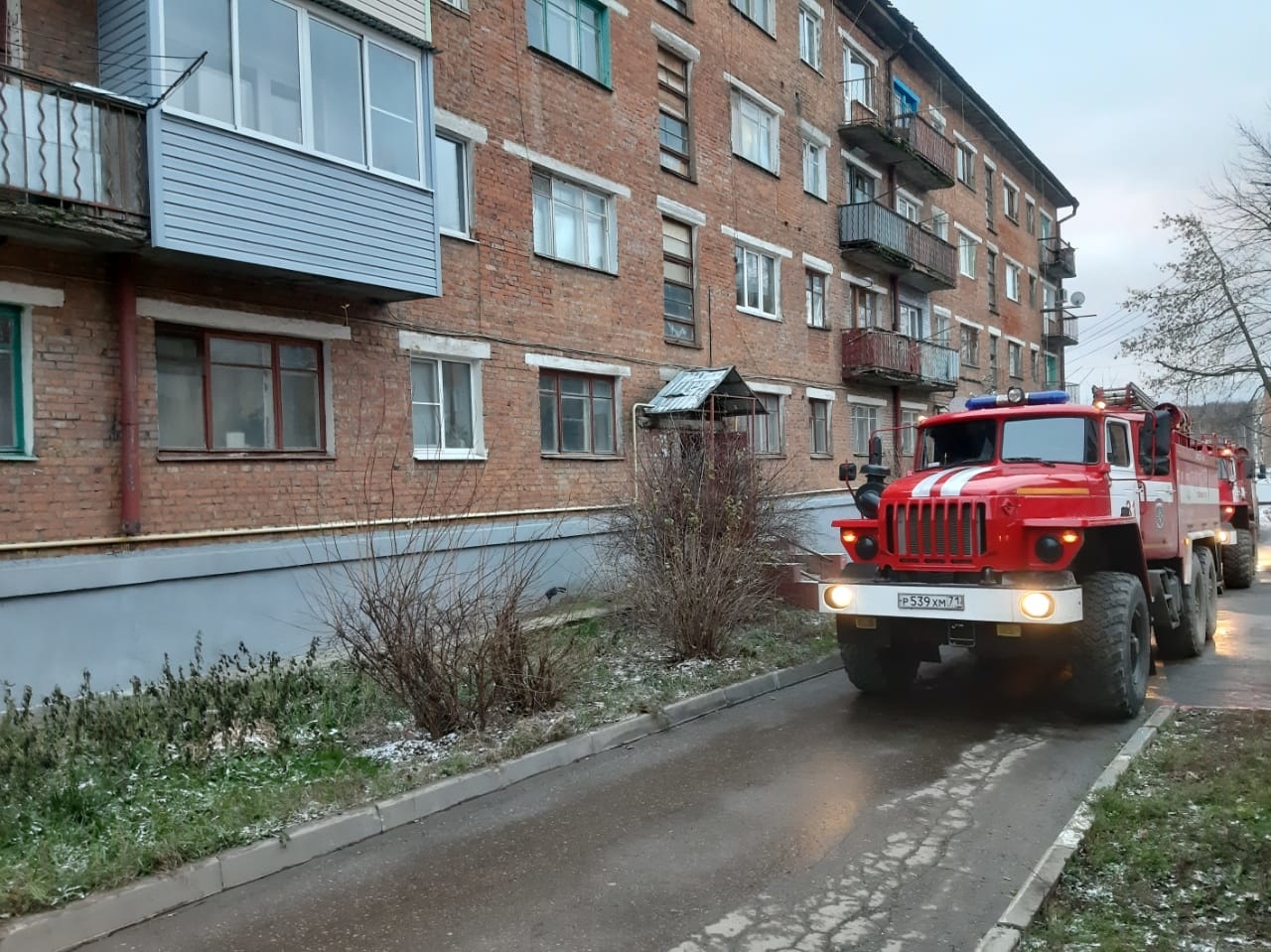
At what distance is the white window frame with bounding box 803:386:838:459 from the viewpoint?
67.4 ft

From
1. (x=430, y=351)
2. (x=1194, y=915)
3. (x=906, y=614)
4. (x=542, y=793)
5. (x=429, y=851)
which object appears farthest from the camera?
(x=430, y=351)

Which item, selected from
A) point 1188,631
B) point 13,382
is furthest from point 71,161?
point 1188,631

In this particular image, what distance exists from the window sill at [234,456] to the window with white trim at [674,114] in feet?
28.2

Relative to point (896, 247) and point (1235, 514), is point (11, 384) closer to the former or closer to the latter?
point (1235, 514)

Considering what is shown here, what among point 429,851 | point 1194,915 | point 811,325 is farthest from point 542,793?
point 811,325

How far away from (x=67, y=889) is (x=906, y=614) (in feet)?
18.2

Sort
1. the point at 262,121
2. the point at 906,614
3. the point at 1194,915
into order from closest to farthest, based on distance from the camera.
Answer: the point at 1194,915
the point at 906,614
the point at 262,121

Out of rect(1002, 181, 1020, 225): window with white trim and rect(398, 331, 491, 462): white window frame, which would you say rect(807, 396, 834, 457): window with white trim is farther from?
rect(1002, 181, 1020, 225): window with white trim

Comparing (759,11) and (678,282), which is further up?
(759,11)

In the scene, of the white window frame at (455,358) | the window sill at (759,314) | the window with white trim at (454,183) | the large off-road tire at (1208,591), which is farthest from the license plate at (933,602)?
the window sill at (759,314)

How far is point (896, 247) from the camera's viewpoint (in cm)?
2305

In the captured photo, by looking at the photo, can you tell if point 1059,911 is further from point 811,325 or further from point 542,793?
point 811,325

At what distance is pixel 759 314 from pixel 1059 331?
80.1ft

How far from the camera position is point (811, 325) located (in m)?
20.8
